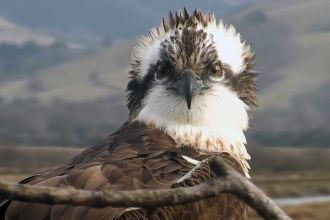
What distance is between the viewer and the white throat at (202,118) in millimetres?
5453

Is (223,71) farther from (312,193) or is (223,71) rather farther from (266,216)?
(312,193)

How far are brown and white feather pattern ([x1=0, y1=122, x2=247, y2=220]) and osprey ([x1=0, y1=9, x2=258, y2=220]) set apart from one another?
0.04 ft

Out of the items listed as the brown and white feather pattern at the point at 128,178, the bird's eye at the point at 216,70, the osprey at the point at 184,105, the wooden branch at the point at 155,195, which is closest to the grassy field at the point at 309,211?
the osprey at the point at 184,105

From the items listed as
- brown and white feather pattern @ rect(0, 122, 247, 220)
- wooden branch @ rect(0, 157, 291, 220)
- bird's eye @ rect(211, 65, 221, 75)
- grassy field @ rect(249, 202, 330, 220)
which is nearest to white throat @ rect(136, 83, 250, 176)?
bird's eye @ rect(211, 65, 221, 75)

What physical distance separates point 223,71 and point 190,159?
1.21 m

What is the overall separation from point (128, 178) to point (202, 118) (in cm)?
161

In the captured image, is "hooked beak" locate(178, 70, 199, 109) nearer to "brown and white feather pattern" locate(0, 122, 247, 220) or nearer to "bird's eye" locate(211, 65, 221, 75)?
"bird's eye" locate(211, 65, 221, 75)

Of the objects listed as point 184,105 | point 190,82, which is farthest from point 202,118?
point 190,82

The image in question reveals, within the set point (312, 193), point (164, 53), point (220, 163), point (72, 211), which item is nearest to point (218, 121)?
point (164, 53)

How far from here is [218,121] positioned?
562 centimetres

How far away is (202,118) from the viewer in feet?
18.4

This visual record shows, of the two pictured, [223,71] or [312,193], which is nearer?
[223,71]

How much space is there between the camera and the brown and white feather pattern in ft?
12.6

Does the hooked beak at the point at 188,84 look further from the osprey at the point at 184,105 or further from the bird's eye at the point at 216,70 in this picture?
the bird's eye at the point at 216,70
